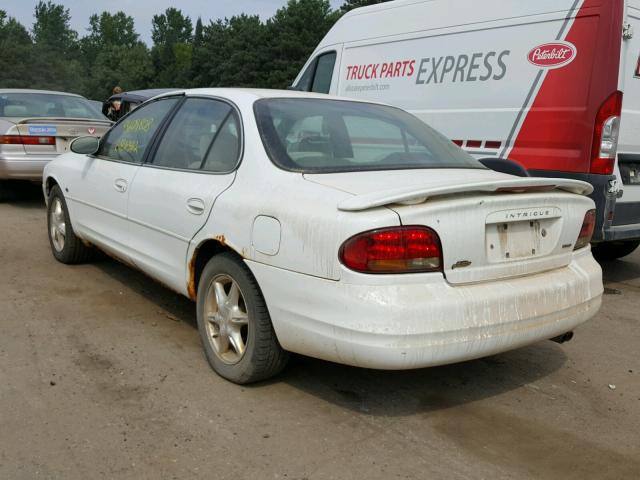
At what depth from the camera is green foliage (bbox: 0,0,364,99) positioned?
195 feet

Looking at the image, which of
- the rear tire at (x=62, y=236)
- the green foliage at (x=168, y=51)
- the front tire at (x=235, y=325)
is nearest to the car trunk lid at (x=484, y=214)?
the front tire at (x=235, y=325)

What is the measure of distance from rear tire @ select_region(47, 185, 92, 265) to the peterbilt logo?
3.98 meters

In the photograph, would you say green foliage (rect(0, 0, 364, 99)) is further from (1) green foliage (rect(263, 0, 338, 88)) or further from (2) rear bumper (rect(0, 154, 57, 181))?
(2) rear bumper (rect(0, 154, 57, 181))

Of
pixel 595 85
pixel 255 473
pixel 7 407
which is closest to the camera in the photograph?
pixel 255 473

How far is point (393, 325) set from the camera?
106 inches

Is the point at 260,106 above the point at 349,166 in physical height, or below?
above

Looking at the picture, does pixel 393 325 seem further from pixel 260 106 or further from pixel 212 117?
pixel 212 117

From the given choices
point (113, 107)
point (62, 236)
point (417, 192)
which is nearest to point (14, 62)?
point (113, 107)

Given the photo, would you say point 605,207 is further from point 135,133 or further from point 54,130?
point 54,130

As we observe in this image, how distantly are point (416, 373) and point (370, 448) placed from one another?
0.88m

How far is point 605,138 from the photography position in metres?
5.14

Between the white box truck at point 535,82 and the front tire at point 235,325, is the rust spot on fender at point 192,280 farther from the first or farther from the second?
the white box truck at point 535,82

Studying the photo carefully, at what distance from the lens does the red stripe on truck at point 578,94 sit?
16.7ft

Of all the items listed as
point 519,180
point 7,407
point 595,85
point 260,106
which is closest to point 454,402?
point 519,180
